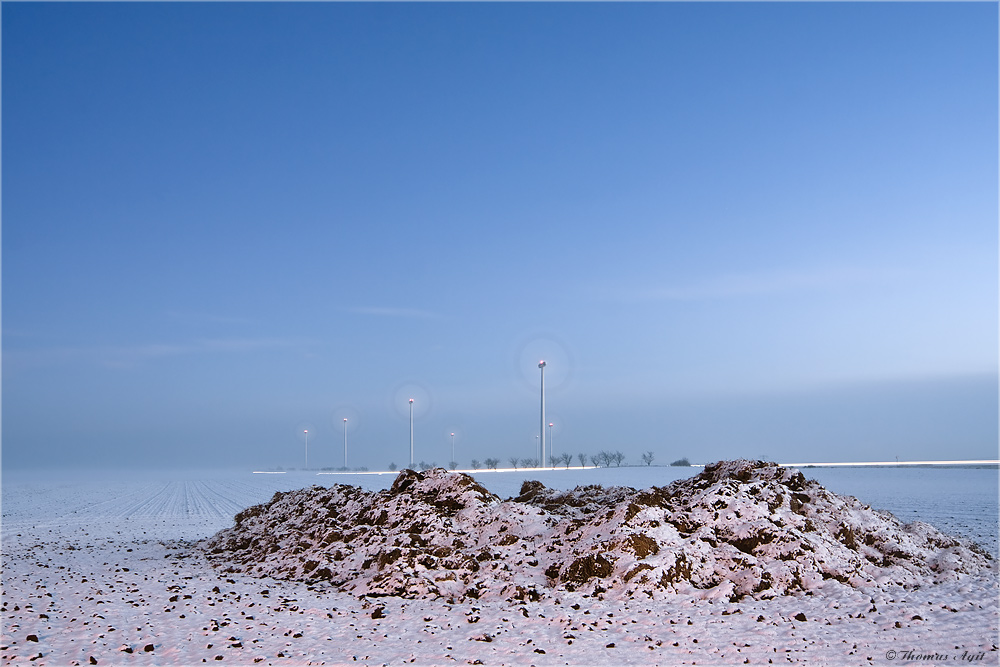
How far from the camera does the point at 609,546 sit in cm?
A: 1257

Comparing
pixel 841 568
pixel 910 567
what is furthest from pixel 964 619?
pixel 910 567

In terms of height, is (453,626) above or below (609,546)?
below

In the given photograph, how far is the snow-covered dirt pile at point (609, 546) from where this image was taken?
11727 mm

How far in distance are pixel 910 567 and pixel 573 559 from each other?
20.4 feet

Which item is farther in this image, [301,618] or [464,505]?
[464,505]

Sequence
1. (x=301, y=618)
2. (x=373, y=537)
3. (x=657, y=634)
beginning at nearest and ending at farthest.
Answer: (x=657, y=634) → (x=301, y=618) → (x=373, y=537)

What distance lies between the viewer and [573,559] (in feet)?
40.9

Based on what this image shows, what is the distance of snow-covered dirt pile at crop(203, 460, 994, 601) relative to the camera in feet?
38.5

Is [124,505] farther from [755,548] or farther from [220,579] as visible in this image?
[755,548]

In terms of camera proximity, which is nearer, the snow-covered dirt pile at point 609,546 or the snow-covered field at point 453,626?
the snow-covered field at point 453,626

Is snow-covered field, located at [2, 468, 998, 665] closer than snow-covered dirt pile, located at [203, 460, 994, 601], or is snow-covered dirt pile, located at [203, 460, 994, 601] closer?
snow-covered field, located at [2, 468, 998, 665]

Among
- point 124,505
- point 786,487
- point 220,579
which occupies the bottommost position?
point 124,505

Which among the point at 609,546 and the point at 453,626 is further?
the point at 609,546

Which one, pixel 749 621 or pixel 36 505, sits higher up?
pixel 749 621
